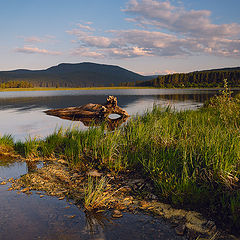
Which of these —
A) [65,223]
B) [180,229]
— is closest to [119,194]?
[65,223]

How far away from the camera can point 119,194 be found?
603cm

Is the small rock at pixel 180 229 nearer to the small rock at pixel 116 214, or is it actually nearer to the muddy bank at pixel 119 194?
the muddy bank at pixel 119 194

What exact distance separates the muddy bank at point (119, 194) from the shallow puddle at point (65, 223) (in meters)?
0.23

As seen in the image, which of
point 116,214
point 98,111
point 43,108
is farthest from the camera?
point 43,108

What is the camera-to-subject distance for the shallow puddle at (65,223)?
4383 millimetres

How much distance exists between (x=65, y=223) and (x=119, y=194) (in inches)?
68.6

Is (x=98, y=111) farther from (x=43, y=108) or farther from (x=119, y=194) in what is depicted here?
(x=43, y=108)

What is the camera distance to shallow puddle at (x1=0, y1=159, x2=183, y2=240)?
4383mm

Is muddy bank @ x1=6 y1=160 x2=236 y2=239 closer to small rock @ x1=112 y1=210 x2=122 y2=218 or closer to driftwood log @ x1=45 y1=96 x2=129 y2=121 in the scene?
small rock @ x1=112 y1=210 x2=122 y2=218

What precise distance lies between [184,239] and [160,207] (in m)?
1.15

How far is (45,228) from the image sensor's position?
15.1ft

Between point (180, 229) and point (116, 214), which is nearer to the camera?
point (180, 229)

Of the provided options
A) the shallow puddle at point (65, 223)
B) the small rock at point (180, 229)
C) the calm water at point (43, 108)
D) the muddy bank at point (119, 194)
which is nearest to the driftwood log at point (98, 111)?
the calm water at point (43, 108)

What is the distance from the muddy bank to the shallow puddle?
227 mm
